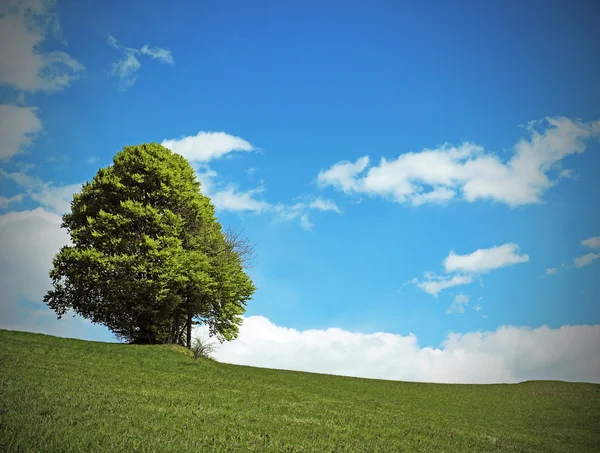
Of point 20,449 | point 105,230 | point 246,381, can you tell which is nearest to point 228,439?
point 20,449

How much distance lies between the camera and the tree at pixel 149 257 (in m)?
34.5

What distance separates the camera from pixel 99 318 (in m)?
37.9

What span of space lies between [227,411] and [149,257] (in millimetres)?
18702

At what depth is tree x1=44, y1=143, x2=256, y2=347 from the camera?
113 feet

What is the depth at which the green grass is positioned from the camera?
42.9 feet

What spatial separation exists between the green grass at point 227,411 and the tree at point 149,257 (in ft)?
15.0

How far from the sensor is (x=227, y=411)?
17828 millimetres

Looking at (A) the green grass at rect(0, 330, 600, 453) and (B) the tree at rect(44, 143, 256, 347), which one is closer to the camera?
(A) the green grass at rect(0, 330, 600, 453)

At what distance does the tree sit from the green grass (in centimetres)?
459

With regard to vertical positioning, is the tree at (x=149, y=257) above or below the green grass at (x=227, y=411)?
above

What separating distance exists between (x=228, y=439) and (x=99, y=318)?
89.8ft

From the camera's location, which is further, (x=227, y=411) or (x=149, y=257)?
(x=149, y=257)

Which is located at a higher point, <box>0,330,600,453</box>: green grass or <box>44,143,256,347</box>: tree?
<box>44,143,256,347</box>: tree

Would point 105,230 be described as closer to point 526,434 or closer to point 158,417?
point 158,417
